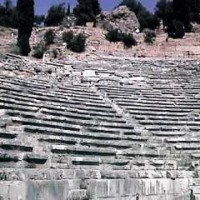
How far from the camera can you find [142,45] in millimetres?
26984

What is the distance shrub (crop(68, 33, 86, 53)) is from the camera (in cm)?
2512

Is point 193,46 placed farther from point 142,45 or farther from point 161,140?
point 161,140

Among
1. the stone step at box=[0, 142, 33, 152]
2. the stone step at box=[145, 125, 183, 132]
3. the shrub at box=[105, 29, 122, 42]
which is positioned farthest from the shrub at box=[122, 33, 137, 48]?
the stone step at box=[0, 142, 33, 152]

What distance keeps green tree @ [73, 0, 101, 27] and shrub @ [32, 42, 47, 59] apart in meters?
7.47

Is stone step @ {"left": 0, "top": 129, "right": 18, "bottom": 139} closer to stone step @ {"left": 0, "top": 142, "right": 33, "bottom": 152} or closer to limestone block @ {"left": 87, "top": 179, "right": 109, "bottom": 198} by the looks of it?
stone step @ {"left": 0, "top": 142, "right": 33, "bottom": 152}

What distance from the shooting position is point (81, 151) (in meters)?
9.85

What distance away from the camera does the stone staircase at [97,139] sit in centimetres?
811

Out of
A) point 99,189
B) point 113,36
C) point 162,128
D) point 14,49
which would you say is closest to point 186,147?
point 162,128

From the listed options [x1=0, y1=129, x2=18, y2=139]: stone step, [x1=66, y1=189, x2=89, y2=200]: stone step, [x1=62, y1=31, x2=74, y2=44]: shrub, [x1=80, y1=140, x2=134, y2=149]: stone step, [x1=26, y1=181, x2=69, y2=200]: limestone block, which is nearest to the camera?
[x1=26, y1=181, x2=69, y2=200]: limestone block

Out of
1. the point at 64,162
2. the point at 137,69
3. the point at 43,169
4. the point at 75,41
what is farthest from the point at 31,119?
the point at 75,41

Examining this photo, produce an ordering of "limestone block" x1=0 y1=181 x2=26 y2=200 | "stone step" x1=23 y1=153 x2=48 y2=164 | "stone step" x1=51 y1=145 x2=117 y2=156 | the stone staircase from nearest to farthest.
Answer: "limestone block" x1=0 y1=181 x2=26 y2=200
the stone staircase
"stone step" x1=23 y1=153 x2=48 y2=164
"stone step" x1=51 y1=145 x2=117 y2=156

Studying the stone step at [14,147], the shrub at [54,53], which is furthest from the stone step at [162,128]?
the shrub at [54,53]

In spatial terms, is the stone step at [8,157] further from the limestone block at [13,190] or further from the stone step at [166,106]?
the stone step at [166,106]

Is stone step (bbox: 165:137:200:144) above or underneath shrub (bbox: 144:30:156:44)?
underneath
